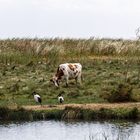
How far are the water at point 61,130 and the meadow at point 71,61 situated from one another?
9.81 feet

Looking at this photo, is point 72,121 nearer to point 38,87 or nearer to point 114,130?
point 114,130

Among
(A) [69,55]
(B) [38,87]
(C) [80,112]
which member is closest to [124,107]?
(C) [80,112]

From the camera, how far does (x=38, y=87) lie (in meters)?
28.6

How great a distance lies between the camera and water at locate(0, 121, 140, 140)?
19.7m

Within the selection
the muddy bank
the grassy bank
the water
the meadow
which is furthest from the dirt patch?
the water

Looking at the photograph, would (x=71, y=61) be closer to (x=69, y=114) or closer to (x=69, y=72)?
(x=69, y=72)

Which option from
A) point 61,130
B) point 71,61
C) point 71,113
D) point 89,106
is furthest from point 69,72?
point 61,130

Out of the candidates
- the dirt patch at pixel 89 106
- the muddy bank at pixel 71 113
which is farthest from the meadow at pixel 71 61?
the muddy bank at pixel 71 113

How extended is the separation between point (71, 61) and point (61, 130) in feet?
65.0

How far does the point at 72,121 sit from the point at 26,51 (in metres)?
22.0

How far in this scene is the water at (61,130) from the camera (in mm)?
19734

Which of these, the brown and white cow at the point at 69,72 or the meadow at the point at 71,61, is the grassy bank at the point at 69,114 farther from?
the brown and white cow at the point at 69,72

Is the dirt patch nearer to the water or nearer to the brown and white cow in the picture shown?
the water

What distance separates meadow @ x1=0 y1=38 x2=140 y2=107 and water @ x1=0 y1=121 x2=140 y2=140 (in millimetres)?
2991
